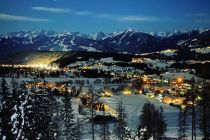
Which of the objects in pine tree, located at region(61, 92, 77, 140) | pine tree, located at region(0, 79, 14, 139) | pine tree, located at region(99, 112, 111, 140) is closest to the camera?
pine tree, located at region(0, 79, 14, 139)

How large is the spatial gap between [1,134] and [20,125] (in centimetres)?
219

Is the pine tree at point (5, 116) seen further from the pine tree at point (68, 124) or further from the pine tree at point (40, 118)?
the pine tree at point (68, 124)

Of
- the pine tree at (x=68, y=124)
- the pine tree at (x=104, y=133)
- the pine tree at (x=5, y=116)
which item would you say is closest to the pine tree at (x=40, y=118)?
the pine tree at (x=5, y=116)

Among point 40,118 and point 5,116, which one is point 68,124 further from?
point 5,116

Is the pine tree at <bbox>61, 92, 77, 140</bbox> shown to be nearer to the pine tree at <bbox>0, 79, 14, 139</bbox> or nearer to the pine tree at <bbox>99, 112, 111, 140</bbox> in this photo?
the pine tree at <bbox>99, 112, 111, 140</bbox>

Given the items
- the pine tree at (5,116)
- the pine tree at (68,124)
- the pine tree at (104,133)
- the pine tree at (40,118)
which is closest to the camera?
the pine tree at (5,116)

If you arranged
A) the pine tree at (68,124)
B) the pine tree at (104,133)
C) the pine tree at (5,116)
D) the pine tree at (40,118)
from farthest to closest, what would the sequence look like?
the pine tree at (104,133) < the pine tree at (68,124) < the pine tree at (40,118) < the pine tree at (5,116)

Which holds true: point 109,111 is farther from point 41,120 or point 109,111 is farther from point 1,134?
point 1,134

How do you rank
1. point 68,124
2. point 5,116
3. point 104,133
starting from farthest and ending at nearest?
1. point 104,133
2. point 68,124
3. point 5,116

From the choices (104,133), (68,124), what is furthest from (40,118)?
(104,133)

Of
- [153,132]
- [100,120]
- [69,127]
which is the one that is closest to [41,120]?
[69,127]

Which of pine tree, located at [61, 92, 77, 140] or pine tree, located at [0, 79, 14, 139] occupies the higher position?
pine tree, located at [0, 79, 14, 139]

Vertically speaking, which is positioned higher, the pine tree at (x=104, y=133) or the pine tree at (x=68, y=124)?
the pine tree at (x=68, y=124)

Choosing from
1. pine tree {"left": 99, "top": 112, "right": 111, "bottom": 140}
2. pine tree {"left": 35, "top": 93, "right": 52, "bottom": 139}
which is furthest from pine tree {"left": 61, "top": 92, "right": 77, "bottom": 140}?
pine tree {"left": 35, "top": 93, "right": 52, "bottom": 139}
